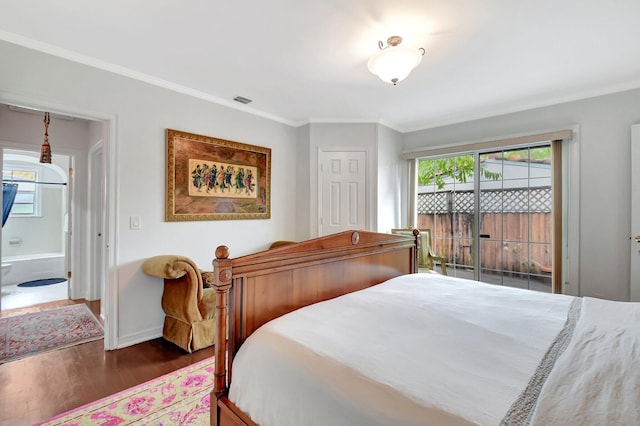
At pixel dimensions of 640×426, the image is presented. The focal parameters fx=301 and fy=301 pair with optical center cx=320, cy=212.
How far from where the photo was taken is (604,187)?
3004mm

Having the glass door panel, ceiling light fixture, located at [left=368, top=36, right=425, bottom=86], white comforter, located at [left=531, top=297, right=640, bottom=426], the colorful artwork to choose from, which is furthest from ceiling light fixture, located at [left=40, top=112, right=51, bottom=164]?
the glass door panel

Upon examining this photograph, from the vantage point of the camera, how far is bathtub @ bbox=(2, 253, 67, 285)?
191 inches

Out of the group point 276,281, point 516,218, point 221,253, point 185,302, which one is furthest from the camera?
point 516,218

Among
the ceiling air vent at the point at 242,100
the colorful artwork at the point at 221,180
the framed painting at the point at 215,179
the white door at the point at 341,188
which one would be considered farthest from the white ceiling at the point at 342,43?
the white door at the point at 341,188

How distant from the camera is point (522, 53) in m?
2.36

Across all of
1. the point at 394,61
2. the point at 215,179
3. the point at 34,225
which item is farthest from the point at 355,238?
the point at 34,225

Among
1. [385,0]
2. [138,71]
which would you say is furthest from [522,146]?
[138,71]

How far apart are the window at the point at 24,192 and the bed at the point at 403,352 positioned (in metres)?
6.50

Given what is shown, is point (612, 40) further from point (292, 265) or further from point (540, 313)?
point (292, 265)

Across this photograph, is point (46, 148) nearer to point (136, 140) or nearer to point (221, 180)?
point (136, 140)

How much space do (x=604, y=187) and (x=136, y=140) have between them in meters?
4.55

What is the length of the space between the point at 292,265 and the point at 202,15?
170 cm

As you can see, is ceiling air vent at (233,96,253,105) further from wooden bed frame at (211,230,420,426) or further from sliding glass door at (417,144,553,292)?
sliding glass door at (417,144,553,292)

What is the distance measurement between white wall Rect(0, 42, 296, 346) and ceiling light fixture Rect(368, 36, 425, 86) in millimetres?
1940
